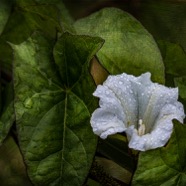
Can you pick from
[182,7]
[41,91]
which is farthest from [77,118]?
[182,7]

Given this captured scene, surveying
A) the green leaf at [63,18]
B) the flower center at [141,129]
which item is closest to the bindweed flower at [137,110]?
the flower center at [141,129]

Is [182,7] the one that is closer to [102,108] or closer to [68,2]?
[102,108]

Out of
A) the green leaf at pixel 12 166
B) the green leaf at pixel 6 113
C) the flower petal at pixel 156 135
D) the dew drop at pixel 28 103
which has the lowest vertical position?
the green leaf at pixel 12 166

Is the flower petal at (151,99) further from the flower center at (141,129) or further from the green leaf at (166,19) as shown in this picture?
the green leaf at (166,19)

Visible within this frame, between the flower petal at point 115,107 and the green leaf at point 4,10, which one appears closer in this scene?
the flower petal at point 115,107

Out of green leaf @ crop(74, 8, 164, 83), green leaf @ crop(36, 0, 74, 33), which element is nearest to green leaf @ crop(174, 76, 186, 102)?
green leaf @ crop(74, 8, 164, 83)

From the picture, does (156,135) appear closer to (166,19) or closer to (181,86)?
(181,86)
